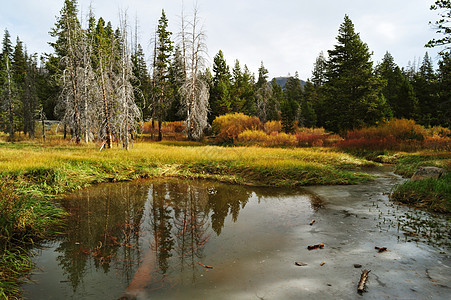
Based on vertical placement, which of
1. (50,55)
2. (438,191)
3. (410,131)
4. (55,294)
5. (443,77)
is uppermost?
(50,55)

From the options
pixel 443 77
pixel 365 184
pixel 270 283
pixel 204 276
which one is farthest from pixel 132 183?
pixel 443 77

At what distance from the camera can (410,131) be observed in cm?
2036

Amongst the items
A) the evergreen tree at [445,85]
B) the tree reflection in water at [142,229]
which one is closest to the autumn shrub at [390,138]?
the evergreen tree at [445,85]

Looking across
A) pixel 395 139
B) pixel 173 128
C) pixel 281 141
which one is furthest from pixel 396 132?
pixel 173 128

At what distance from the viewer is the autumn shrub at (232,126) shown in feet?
82.8

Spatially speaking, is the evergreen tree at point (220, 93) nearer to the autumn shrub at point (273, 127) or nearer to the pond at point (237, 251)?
the autumn shrub at point (273, 127)

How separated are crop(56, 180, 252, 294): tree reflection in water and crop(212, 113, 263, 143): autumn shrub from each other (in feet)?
53.2

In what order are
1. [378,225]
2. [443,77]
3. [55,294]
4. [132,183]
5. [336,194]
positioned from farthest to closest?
[443,77] < [132,183] < [336,194] < [378,225] < [55,294]

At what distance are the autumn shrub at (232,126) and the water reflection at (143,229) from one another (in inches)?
635

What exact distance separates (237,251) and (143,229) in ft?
7.26

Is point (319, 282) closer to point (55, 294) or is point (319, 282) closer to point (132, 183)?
point (55, 294)

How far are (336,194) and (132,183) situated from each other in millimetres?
7886

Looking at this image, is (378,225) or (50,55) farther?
(50,55)

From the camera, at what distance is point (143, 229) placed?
5363 mm
